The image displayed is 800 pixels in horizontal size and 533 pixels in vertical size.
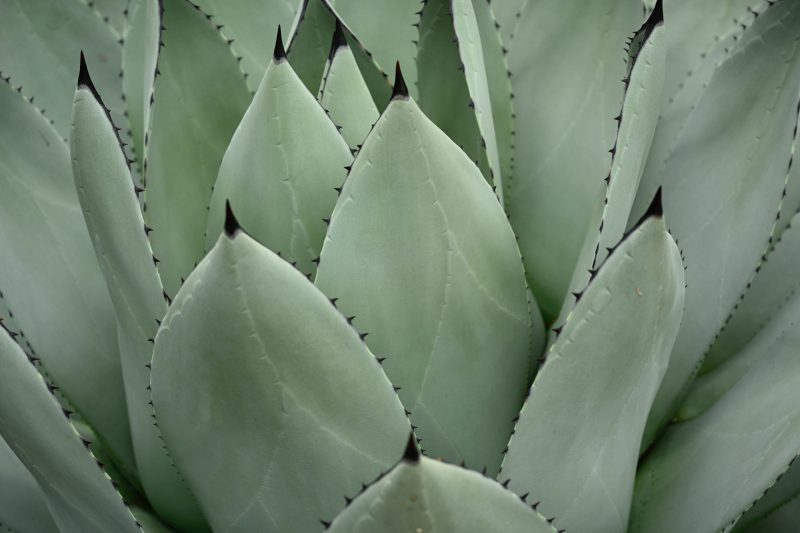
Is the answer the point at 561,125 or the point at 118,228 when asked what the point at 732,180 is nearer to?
the point at 561,125

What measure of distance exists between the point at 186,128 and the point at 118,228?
0.67ft

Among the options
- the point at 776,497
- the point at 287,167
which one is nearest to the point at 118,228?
the point at 287,167

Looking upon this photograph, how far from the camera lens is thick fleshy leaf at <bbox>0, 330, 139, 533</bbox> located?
0.86 meters

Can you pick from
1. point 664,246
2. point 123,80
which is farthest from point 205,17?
point 664,246

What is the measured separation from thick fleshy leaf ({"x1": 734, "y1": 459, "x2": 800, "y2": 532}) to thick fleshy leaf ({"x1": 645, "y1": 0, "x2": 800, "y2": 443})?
0.42 ft

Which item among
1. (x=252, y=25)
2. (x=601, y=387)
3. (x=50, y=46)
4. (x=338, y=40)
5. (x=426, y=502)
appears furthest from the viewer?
(x=50, y=46)

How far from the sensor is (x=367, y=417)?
813mm

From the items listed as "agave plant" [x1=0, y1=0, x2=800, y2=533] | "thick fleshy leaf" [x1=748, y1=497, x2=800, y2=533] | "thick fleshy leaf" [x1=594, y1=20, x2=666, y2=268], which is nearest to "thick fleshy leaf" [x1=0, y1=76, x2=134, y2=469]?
"agave plant" [x1=0, y1=0, x2=800, y2=533]

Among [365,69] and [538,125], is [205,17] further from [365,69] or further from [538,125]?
[538,125]

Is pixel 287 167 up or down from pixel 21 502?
up

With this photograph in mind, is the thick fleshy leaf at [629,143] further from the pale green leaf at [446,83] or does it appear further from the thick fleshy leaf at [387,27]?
the thick fleshy leaf at [387,27]

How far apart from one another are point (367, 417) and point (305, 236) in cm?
18

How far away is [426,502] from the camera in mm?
699

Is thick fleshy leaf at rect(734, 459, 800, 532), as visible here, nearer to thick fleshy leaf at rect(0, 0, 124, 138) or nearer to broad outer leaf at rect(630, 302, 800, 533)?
broad outer leaf at rect(630, 302, 800, 533)
